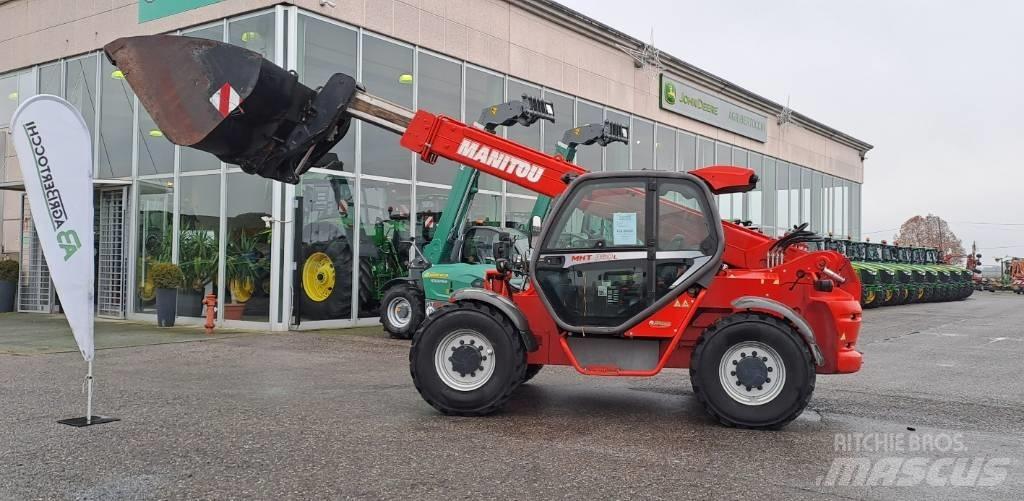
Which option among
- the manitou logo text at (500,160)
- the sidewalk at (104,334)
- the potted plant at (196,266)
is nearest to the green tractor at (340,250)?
the sidewalk at (104,334)

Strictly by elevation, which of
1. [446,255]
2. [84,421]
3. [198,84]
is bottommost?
[84,421]

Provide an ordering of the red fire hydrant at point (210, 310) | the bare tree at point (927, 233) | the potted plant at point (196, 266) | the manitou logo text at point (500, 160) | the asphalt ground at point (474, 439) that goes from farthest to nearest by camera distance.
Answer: the bare tree at point (927, 233)
the potted plant at point (196, 266)
the red fire hydrant at point (210, 310)
the manitou logo text at point (500, 160)
the asphalt ground at point (474, 439)

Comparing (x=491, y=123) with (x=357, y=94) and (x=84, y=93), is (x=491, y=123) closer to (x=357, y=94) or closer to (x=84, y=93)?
(x=357, y=94)

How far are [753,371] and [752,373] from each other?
0.02 metres

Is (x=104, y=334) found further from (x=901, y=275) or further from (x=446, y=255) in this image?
(x=901, y=275)

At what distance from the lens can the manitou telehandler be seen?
6.30 meters

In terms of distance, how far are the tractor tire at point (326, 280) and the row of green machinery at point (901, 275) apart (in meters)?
13.5

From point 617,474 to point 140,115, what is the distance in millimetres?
15343

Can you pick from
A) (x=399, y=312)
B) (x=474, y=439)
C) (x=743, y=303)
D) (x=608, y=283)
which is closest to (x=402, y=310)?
(x=399, y=312)

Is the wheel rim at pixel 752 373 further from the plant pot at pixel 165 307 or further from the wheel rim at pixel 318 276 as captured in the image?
the plant pot at pixel 165 307

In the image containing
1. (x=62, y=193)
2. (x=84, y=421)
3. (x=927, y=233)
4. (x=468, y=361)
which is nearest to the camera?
(x=62, y=193)

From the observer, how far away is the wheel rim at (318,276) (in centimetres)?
1444

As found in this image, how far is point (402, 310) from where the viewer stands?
43.6ft

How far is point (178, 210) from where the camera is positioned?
15711 millimetres
